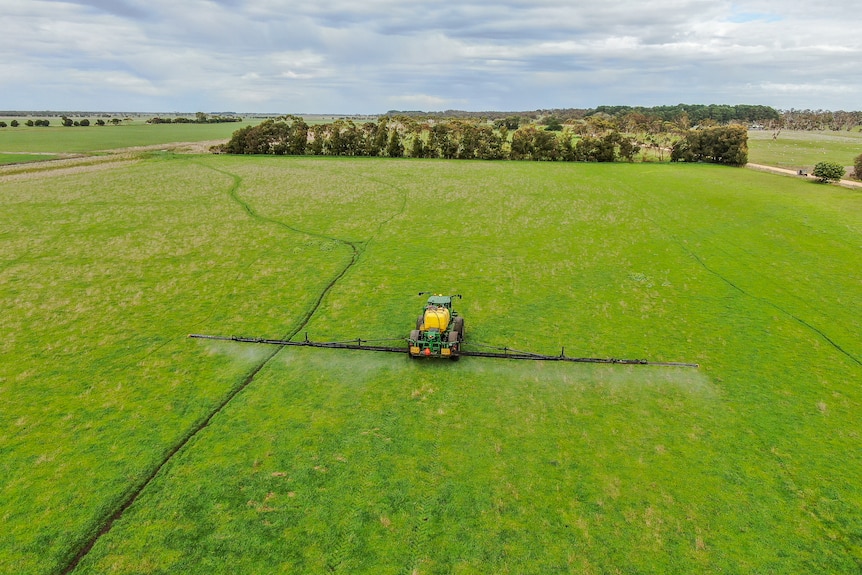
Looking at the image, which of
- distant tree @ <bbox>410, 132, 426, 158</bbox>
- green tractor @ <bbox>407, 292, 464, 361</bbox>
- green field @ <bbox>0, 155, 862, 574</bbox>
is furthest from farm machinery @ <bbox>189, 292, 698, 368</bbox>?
distant tree @ <bbox>410, 132, 426, 158</bbox>

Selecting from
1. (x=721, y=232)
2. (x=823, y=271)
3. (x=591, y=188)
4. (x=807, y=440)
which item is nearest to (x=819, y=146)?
(x=591, y=188)

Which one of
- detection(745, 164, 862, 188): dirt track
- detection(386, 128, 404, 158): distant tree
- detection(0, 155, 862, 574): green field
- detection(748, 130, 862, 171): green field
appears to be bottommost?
detection(0, 155, 862, 574): green field

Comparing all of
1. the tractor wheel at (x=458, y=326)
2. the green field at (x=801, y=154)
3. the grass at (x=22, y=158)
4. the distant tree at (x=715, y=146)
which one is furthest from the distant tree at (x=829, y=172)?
the grass at (x=22, y=158)

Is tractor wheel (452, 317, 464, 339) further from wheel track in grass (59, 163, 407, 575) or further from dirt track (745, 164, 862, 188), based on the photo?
dirt track (745, 164, 862, 188)

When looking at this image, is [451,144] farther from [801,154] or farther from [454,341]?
[454,341]

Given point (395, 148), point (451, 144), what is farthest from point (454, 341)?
point (395, 148)

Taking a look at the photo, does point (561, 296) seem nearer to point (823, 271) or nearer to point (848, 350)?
Answer: point (848, 350)

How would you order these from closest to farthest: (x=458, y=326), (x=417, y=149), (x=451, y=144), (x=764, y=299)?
(x=458, y=326)
(x=764, y=299)
(x=417, y=149)
(x=451, y=144)

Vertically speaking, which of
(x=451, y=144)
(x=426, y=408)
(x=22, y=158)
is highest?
(x=451, y=144)

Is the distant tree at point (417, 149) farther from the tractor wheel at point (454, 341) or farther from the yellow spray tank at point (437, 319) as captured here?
the yellow spray tank at point (437, 319)
